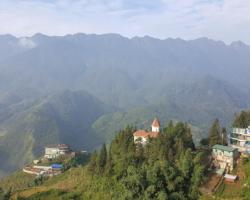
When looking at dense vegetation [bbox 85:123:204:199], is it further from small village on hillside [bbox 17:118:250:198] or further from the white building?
the white building

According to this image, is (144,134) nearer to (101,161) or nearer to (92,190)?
(101,161)

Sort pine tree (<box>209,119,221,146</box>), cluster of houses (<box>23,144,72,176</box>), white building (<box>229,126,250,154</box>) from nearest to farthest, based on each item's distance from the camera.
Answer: pine tree (<box>209,119,221,146</box>), white building (<box>229,126,250,154</box>), cluster of houses (<box>23,144,72,176</box>)

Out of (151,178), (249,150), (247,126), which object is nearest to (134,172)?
(151,178)

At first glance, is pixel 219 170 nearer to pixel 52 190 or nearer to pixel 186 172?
pixel 186 172

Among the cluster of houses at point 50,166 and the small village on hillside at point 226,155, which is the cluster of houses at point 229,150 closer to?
the small village on hillside at point 226,155

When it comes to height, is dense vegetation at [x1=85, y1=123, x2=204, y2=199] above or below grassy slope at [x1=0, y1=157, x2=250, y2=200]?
above

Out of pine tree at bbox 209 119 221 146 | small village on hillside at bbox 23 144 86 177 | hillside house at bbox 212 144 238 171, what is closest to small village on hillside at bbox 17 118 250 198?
hillside house at bbox 212 144 238 171

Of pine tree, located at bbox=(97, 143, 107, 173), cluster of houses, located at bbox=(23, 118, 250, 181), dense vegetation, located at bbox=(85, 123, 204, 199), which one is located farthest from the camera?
pine tree, located at bbox=(97, 143, 107, 173)

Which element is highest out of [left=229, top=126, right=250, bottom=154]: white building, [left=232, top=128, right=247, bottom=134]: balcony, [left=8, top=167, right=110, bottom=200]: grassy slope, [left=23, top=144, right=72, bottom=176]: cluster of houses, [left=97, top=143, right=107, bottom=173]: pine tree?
[left=232, top=128, right=247, bottom=134]: balcony
